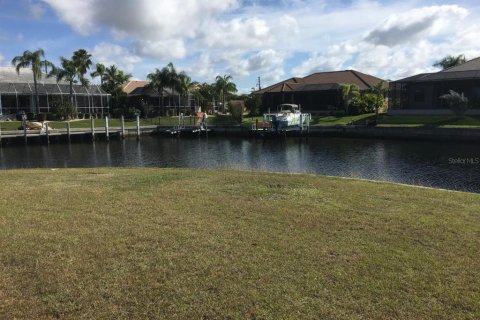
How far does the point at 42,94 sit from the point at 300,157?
3944cm

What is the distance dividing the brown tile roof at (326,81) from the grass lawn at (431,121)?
1223 cm

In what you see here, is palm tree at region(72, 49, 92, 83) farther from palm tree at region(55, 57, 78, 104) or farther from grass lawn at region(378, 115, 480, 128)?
grass lawn at region(378, 115, 480, 128)

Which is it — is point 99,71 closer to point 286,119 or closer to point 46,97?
point 46,97

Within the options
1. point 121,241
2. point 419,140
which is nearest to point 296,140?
point 419,140

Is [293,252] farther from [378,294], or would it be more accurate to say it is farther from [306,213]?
[306,213]

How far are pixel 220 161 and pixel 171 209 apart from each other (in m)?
20.7

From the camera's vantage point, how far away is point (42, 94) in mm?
55781

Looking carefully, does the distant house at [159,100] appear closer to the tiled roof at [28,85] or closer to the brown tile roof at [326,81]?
the tiled roof at [28,85]

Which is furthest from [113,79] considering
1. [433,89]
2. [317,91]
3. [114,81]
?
[433,89]

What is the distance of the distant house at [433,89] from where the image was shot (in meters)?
48.6

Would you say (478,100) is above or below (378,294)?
above

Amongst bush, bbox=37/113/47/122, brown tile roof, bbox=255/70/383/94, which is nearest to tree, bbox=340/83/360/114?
brown tile roof, bbox=255/70/383/94

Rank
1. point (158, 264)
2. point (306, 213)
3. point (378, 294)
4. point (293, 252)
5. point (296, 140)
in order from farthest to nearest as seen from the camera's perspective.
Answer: point (296, 140) → point (306, 213) → point (293, 252) → point (158, 264) → point (378, 294)

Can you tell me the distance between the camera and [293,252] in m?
6.18
